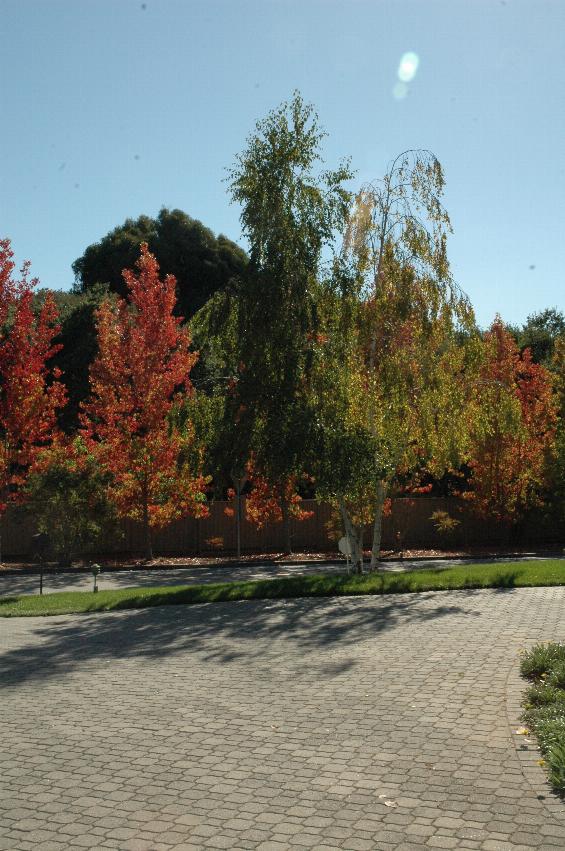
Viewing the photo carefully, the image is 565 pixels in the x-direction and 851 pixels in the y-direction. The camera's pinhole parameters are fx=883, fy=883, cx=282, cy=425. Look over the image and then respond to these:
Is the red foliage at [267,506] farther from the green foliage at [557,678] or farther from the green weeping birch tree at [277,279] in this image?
the green foliage at [557,678]

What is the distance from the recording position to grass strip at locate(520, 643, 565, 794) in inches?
260

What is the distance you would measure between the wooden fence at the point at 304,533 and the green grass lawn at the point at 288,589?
11.8 m

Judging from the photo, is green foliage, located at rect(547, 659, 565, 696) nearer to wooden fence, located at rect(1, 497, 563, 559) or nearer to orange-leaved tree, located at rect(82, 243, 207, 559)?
orange-leaved tree, located at rect(82, 243, 207, 559)

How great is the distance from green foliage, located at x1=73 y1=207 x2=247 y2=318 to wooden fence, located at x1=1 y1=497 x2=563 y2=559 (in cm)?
1724

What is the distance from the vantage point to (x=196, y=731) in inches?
329

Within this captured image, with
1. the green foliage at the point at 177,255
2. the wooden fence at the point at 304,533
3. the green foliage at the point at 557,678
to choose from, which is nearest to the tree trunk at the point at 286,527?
the wooden fence at the point at 304,533

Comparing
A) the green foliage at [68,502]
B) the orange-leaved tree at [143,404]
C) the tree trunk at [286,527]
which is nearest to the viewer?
the green foliage at [68,502]

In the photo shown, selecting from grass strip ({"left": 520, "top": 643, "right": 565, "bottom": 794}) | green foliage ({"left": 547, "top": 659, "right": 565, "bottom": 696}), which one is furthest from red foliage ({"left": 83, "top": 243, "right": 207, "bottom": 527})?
green foliage ({"left": 547, "top": 659, "right": 565, "bottom": 696})

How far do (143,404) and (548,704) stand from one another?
22718 millimetres

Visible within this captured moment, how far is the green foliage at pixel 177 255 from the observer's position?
49.1 meters

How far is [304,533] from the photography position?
112 feet

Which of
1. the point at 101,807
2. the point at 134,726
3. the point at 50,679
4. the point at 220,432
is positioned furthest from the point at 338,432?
the point at 101,807

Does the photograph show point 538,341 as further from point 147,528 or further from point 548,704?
point 548,704

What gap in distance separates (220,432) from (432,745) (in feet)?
42.9
